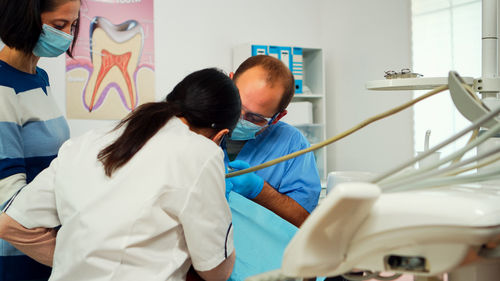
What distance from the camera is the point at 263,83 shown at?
61.9 inches

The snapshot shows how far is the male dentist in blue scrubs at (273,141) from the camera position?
150 centimetres

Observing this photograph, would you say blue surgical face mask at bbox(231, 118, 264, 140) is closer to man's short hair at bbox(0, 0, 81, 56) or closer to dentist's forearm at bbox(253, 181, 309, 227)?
dentist's forearm at bbox(253, 181, 309, 227)

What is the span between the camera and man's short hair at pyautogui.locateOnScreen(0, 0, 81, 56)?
3.92ft

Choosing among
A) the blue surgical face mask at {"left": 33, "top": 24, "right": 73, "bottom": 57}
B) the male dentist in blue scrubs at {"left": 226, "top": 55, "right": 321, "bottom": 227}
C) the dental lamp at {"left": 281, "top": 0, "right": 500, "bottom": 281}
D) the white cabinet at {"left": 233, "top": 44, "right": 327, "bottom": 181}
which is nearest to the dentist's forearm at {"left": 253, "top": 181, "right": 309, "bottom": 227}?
the male dentist in blue scrubs at {"left": 226, "top": 55, "right": 321, "bottom": 227}

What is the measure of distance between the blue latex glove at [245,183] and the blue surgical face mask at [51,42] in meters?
0.65

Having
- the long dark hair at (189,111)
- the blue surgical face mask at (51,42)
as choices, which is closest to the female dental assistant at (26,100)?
the blue surgical face mask at (51,42)

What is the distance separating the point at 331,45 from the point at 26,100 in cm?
345

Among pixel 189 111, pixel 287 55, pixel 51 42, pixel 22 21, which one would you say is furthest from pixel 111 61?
pixel 189 111

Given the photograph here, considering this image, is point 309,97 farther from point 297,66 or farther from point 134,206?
point 134,206

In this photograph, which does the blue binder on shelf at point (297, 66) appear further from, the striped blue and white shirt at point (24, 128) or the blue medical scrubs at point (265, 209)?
the striped blue and white shirt at point (24, 128)

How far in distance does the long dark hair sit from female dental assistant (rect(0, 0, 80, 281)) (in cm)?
39

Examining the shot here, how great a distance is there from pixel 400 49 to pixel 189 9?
179 cm

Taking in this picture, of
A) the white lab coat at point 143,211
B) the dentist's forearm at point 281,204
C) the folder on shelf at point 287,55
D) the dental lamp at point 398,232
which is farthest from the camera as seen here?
the folder on shelf at point 287,55

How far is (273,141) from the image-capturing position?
1598mm
